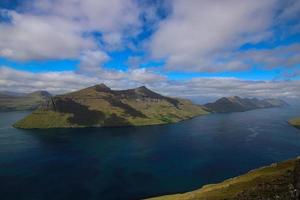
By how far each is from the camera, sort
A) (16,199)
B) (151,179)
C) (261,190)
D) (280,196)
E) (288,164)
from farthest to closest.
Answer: (151,179)
(16,199)
(288,164)
(261,190)
(280,196)

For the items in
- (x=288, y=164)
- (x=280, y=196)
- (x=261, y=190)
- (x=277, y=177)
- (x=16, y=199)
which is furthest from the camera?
(x=16, y=199)

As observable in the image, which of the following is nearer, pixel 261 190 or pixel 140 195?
pixel 261 190

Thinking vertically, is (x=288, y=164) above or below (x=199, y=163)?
above

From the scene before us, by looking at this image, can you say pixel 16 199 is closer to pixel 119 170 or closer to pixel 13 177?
pixel 13 177

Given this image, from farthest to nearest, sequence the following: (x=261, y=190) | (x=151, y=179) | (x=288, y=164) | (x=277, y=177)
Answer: (x=151, y=179)
(x=288, y=164)
(x=277, y=177)
(x=261, y=190)

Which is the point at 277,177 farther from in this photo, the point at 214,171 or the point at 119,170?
the point at 119,170

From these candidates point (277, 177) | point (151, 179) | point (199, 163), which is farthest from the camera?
point (199, 163)

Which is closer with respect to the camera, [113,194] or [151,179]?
[113,194]

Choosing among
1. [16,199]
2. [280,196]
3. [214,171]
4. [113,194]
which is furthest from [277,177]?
[16,199]

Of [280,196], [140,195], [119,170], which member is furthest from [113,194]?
[280,196]

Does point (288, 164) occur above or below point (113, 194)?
above
